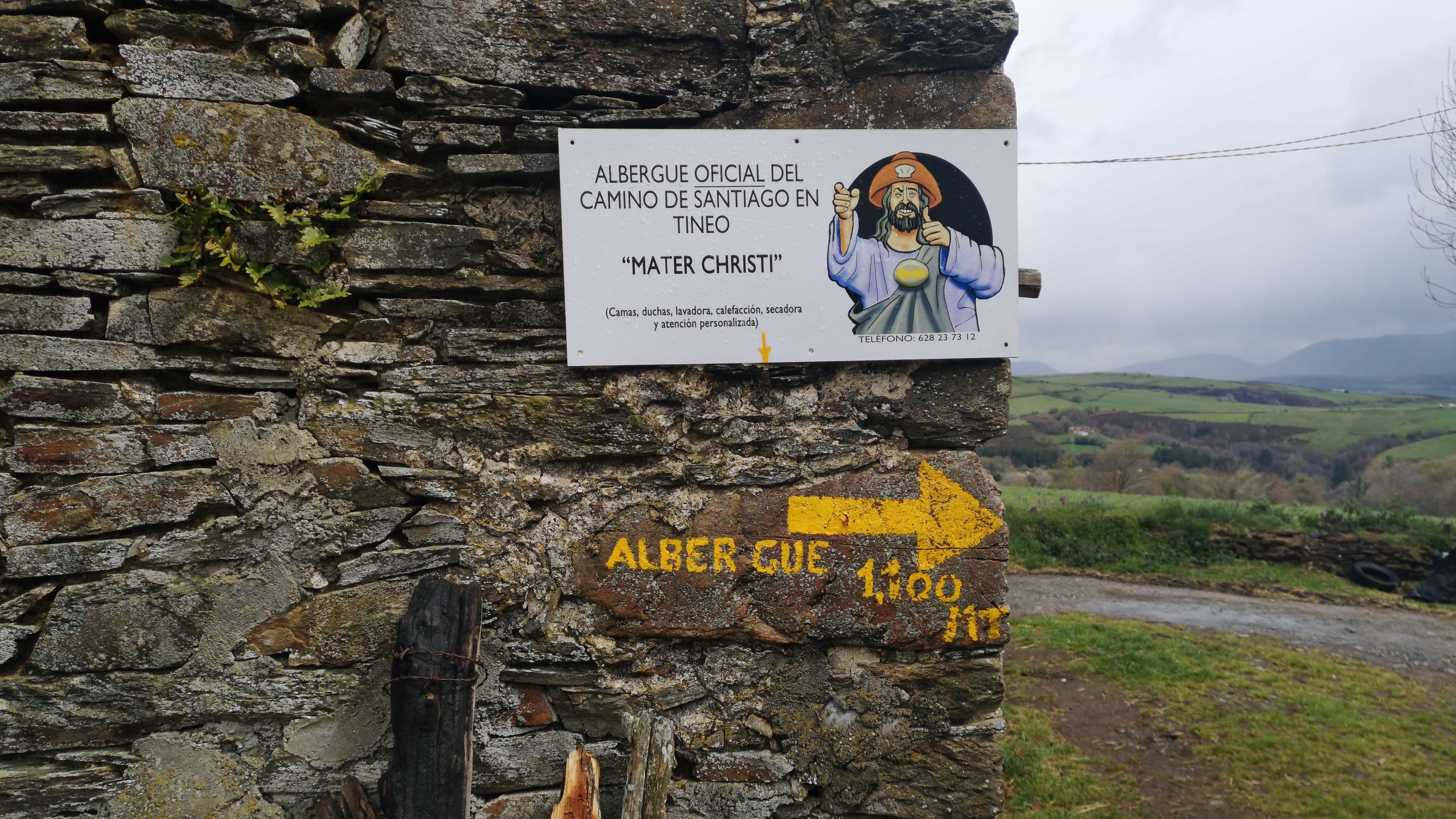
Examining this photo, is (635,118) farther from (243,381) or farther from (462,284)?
(243,381)

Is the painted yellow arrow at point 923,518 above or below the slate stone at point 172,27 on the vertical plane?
below

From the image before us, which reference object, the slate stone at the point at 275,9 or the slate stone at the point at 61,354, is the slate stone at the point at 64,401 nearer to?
the slate stone at the point at 61,354

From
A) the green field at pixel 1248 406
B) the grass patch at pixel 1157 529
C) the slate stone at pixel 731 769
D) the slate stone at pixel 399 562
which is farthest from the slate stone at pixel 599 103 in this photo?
the green field at pixel 1248 406

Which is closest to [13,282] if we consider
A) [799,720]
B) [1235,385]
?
[799,720]

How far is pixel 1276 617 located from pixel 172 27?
986cm

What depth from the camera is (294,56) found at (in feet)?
8.27

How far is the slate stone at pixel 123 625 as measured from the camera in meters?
2.49

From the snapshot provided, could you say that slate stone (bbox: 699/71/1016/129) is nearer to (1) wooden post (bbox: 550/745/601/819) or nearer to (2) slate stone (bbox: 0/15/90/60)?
(2) slate stone (bbox: 0/15/90/60)

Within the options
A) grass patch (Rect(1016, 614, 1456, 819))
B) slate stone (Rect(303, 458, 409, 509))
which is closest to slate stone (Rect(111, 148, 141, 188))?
slate stone (Rect(303, 458, 409, 509))

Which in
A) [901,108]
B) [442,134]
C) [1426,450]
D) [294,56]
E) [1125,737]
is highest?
[294,56]

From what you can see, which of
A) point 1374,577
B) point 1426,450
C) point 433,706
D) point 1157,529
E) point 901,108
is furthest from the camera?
point 1426,450

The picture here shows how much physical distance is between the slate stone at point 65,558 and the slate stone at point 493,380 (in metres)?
1.04

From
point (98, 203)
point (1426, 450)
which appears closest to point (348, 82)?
point (98, 203)

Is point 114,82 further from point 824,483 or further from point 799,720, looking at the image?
point 799,720
